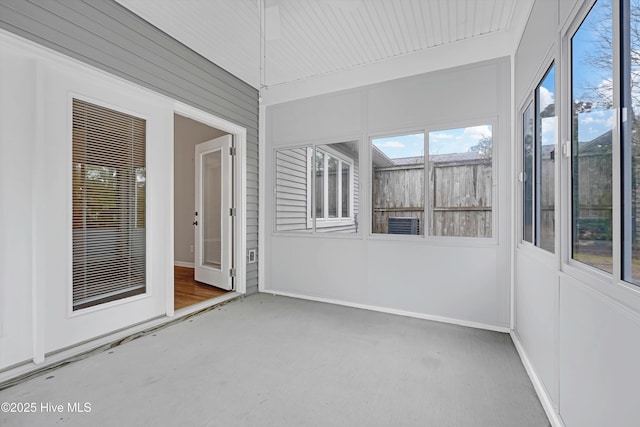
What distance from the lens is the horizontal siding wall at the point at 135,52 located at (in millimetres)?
2148

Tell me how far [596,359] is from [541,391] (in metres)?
0.84

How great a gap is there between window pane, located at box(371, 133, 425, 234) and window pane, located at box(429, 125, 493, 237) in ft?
0.47

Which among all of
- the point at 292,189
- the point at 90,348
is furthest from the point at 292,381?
the point at 292,189

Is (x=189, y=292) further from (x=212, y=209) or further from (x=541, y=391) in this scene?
(x=541, y=391)

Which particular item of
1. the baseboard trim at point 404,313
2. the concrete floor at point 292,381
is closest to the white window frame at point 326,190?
the baseboard trim at point 404,313

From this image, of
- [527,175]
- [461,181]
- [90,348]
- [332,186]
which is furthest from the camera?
[332,186]

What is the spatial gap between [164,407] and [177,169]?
16.9 ft

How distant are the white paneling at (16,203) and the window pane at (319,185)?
2844mm

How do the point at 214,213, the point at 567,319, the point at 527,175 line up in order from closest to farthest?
the point at 567,319 → the point at 527,175 → the point at 214,213

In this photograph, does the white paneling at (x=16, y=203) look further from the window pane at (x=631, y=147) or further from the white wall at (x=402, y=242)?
the window pane at (x=631, y=147)

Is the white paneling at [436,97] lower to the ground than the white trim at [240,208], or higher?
higher

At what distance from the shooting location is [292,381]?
79.8 inches

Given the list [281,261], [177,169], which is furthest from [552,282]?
[177,169]

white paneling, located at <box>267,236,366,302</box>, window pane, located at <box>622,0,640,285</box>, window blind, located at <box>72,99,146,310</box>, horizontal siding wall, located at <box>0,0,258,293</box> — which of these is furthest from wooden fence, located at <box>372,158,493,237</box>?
window blind, located at <box>72,99,146,310</box>
